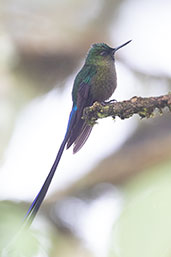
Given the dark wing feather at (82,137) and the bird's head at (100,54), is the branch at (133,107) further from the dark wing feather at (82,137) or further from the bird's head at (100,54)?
the bird's head at (100,54)

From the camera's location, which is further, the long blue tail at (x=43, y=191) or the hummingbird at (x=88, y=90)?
the hummingbird at (x=88, y=90)

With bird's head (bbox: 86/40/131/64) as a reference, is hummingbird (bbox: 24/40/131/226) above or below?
below

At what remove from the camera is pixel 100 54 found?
179 cm

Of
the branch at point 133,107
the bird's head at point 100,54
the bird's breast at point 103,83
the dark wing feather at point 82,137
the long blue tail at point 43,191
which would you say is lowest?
the long blue tail at point 43,191

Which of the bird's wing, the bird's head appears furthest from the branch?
the bird's head

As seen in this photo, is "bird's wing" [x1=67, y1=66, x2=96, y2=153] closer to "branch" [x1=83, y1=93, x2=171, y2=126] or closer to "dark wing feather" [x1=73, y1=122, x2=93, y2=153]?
"dark wing feather" [x1=73, y1=122, x2=93, y2=153]

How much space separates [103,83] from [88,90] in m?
0.07

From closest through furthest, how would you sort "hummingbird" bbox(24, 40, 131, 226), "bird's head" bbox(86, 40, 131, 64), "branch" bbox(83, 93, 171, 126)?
"branch" bbox(83, 93, 171, 126) < "hummingbird" bbox(24, 40, 131, 226) < "bird's head" bbox(86, 40, 131, 64)

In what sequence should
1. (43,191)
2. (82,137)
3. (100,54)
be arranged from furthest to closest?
(100,54) < (82,137) < (43,191)

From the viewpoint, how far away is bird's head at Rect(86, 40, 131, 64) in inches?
69.2

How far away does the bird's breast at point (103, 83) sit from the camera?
1623 millimetres

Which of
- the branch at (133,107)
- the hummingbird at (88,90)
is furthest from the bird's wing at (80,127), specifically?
the branch at (133,107)

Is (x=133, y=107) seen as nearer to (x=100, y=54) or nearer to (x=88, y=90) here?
(x=88, y=90)

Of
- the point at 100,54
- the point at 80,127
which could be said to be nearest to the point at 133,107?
the point at 80,127
